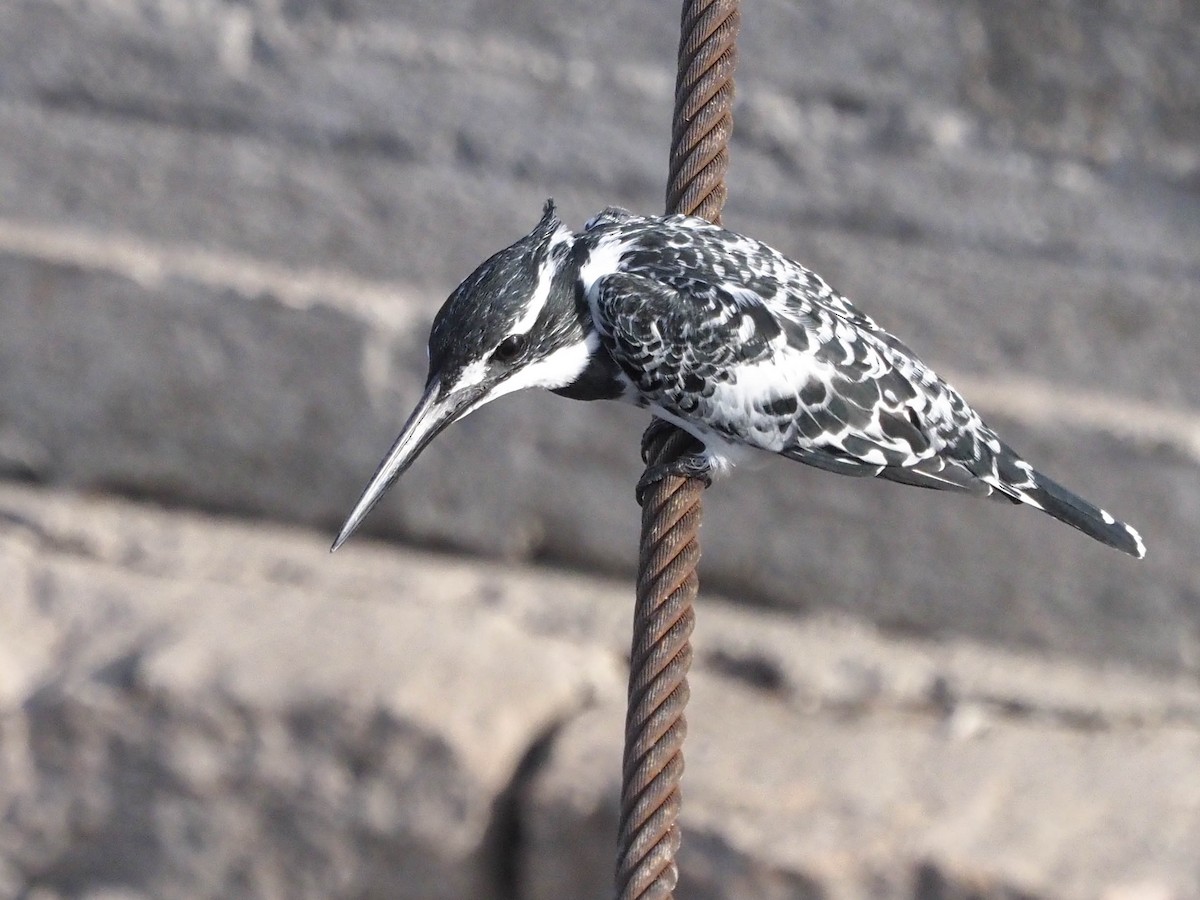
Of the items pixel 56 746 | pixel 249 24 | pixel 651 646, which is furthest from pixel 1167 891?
pixel 249 24

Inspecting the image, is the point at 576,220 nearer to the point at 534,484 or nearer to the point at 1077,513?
the point at 534,484

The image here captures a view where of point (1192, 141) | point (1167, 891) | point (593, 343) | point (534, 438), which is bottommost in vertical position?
point (1167, 891)

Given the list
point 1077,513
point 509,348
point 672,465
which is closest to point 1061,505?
point 1077,513

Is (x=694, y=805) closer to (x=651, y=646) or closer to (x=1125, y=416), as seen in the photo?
(x=1125, y=416)

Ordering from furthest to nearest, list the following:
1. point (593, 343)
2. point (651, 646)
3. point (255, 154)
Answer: point (255, 154) → point (593, 343) → point (651, 646)

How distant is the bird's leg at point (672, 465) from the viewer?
144cm

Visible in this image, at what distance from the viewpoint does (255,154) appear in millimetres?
2674

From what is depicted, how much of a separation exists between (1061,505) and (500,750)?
106 cm

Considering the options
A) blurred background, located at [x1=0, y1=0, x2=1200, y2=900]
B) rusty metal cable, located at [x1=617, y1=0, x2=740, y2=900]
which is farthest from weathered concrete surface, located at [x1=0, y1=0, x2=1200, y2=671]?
rusty metal cable, located at [x1=617, y1=0, x2=740, y2=900]

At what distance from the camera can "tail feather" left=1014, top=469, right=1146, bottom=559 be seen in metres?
1.68

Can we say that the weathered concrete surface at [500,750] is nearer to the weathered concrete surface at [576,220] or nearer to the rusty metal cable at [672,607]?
the weathered concrete surface at [576,220]

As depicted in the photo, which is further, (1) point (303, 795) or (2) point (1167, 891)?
(1) point (303, 795)

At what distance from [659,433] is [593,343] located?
17 cm

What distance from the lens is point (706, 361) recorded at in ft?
5.08
